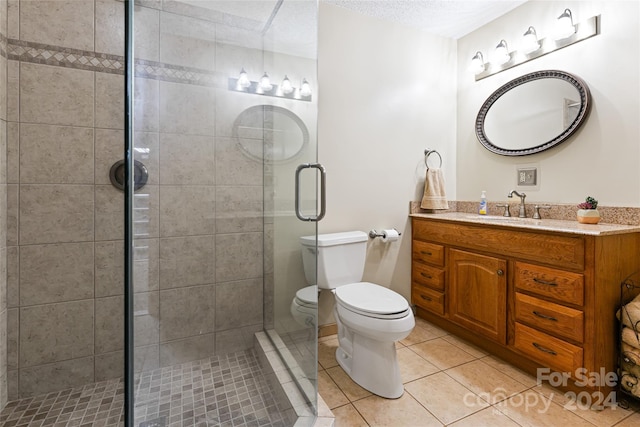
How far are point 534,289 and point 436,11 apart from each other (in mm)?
1976

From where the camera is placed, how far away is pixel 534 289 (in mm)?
1611

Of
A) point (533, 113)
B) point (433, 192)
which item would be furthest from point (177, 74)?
point (533, 113)

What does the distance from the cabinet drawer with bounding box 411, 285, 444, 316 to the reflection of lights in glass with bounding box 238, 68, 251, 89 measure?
6.06 ft

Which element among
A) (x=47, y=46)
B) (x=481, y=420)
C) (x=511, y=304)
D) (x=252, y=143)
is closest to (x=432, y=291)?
(x=511, y=304)

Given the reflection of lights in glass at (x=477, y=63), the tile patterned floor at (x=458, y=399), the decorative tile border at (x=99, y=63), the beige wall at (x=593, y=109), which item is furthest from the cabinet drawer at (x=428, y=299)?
the decorative tile border at (x=99, y=63)

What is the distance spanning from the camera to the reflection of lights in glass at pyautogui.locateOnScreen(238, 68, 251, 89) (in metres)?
1.27

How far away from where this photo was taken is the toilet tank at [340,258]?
1.84m

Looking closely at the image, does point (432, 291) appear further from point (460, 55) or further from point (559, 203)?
point (460, 55)

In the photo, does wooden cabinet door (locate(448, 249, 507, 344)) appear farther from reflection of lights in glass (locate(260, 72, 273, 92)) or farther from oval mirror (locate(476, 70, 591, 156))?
reflection of lights in glass (locate(260, 72, 273, 92))

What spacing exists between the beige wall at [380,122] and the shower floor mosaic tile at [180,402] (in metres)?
0.90

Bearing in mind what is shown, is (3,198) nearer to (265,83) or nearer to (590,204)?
(265,83)

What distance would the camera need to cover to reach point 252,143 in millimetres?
1295

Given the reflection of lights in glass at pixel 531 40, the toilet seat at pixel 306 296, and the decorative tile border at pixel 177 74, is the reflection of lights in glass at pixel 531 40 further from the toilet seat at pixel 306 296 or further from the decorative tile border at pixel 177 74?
the toilet seat at pixel 306 296

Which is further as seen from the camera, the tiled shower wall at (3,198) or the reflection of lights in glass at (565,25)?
the reflection of lights in glass at (565,25)
